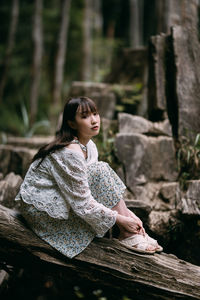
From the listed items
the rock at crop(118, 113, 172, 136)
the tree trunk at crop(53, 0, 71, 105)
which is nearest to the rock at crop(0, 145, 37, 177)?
the rock at crop(118, 113, 172, 136)

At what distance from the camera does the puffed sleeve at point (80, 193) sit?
2.12 meters

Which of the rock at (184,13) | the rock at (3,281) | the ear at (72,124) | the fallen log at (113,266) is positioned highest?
the rock at (184,13)

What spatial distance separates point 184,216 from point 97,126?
1.10 m

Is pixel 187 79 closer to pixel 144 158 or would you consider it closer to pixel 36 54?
pixel 144 158

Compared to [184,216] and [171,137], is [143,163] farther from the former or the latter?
[184,216]

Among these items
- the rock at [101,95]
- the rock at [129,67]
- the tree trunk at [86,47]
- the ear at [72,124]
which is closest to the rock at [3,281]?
the ear at [72,124]

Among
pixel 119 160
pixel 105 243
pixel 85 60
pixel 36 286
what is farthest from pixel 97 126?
pixel 85 60

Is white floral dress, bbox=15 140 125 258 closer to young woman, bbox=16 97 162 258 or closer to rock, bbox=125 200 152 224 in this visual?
young woman, bbox=16 97 162 258

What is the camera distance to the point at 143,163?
11.1ft

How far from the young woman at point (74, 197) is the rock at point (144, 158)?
1.01m

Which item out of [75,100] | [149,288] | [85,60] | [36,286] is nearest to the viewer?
[149,288]

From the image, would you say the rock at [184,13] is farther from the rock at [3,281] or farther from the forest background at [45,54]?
the rock at [3,281]

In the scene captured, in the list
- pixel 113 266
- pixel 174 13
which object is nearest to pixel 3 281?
pixel 113 266

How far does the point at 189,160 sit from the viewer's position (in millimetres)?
3408
